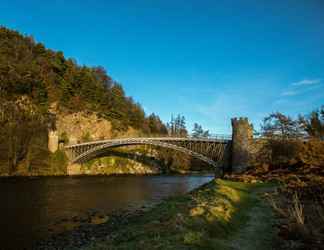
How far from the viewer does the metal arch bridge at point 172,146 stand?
4247 cm

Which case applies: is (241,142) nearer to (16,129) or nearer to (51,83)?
(16,129)

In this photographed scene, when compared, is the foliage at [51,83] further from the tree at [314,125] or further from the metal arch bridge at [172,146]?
the tree at [314,125]

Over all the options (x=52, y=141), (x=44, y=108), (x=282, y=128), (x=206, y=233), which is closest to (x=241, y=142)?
(x=282, y=128)

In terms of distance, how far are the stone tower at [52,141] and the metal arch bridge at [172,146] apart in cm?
285

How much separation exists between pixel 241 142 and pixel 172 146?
17.0 meters

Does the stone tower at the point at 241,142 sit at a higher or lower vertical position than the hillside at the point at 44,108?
lower

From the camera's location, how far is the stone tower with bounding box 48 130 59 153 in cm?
5566

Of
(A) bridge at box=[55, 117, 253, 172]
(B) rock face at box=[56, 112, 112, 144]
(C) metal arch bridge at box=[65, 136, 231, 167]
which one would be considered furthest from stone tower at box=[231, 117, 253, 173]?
(B) rock face at box=[56, 112, 112, 144]

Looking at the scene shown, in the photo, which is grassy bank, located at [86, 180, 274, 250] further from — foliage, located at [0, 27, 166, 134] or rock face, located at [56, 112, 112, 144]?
rock face, located at [56, 112, 112, 144]

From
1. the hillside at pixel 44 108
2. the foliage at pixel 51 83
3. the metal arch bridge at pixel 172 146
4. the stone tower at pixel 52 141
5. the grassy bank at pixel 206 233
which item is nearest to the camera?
the grassy bank at pixel 206 233

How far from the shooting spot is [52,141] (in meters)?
56.1

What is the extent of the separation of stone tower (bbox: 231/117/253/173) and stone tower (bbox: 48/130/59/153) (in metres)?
38.5

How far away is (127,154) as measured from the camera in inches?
2660

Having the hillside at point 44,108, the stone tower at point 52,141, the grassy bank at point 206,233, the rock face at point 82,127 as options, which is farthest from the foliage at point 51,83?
the grassy bank at point 206,233
